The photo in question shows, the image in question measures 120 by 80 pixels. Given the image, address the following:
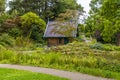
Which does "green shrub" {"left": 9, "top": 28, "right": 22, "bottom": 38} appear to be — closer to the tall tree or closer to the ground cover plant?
the tall tree

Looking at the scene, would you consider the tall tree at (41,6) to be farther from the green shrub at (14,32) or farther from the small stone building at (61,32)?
the green shrub at (14,32)

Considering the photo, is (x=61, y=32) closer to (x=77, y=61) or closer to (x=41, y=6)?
(x=77, y=61)

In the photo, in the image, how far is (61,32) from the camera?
30469 millimetres

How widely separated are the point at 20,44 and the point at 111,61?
18.5 m

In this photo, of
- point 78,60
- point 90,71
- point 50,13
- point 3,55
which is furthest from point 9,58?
point 50,13

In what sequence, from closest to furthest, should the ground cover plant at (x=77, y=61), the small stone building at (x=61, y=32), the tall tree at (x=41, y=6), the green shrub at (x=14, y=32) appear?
the ground cover plant at (x=77, y=61) < the small stone building at (x=61, y=32) < the green shrub at (x=14, y=32) < the tall tree at (x=41, y=6)

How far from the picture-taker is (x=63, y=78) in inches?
460

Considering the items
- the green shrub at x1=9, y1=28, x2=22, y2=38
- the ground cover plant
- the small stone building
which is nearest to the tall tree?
the small stone building

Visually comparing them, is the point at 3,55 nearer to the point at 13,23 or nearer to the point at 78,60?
the point at 78,60

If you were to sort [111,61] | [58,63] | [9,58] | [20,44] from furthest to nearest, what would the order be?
[20,44] < [9,58] < [58,63] < [111,61]

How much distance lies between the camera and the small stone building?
30.5 m

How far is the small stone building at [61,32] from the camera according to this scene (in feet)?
100

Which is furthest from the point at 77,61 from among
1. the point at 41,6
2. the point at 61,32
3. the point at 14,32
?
the point at 41,6

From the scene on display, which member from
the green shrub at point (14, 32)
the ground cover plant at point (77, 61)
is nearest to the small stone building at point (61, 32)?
the green shrub at point (14, 32)
